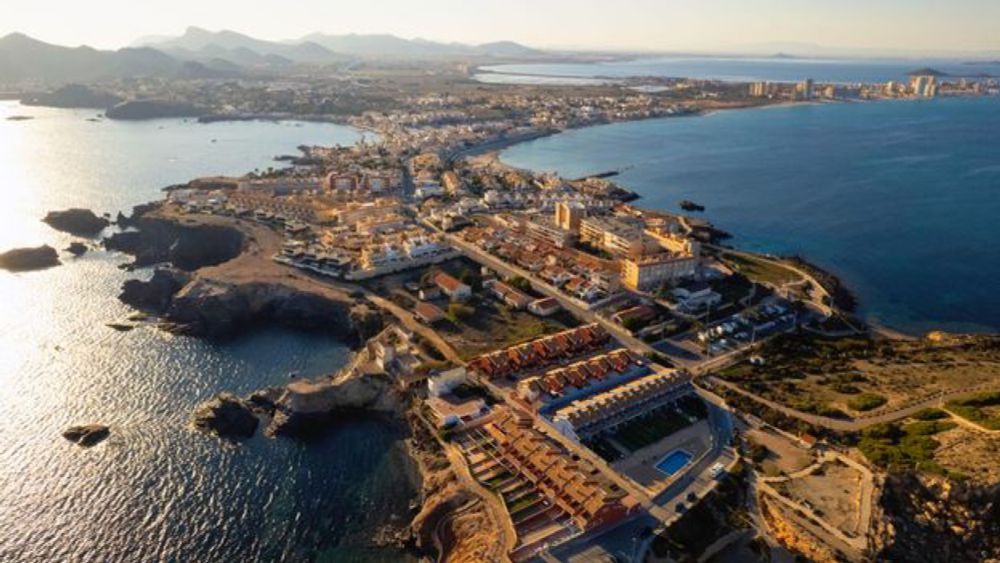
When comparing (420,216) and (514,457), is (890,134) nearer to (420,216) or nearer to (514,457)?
(420,216)

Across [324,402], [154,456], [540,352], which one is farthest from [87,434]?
[540,352]

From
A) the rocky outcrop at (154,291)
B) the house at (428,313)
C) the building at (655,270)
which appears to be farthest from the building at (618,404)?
the rocky outcrop at (154,291)

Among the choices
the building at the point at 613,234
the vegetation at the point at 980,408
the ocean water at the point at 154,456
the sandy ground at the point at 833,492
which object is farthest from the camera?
the building at the point at 613,234

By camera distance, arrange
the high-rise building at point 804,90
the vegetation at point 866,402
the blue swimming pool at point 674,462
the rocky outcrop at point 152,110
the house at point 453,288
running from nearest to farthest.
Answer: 1. the blue swimming pool at point 674,462
2. the vegetation at point 866,402
3. the house at point 453,288
4. the rocky outcrop at point 152,110
5. the high-rise building at point 804,90

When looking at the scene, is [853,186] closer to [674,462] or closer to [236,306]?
[674,462]

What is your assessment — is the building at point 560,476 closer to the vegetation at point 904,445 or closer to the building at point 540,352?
the building at point 540,352

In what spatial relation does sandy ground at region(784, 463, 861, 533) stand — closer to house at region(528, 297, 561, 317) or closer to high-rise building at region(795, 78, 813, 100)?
house at region(528, 297, 561, 317)

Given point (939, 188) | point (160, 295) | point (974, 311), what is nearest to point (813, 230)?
point (974, 311)
